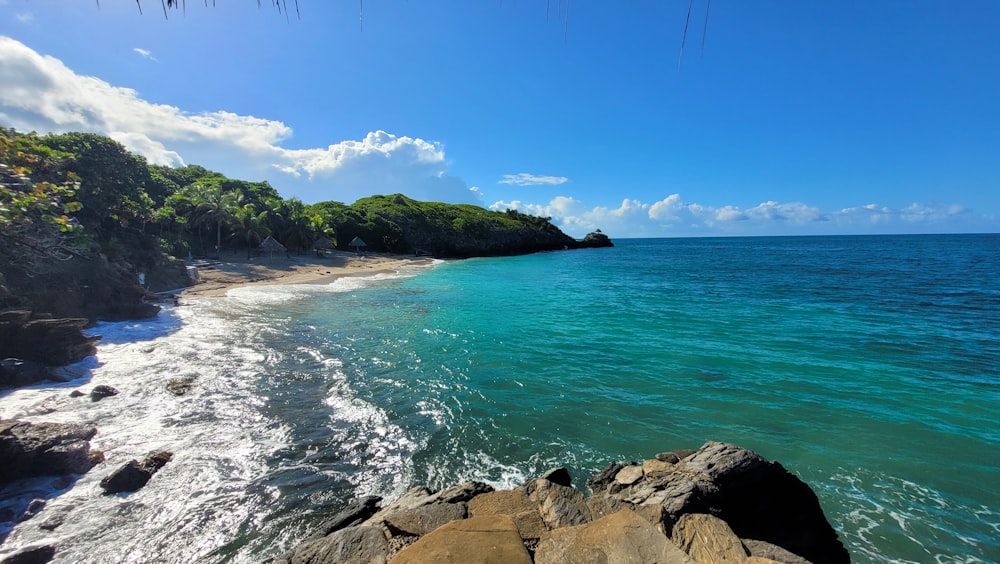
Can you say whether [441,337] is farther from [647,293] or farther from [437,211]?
[437,211]

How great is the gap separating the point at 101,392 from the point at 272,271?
33.3m

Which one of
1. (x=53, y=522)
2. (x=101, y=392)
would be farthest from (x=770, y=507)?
(x=101, y=392)

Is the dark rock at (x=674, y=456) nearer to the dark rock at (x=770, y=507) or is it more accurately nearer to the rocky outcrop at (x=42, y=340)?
the dark rock at (x=770, y=507)

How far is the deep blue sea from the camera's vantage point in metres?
6.98

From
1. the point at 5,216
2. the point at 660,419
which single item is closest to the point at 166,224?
the point at 5,216

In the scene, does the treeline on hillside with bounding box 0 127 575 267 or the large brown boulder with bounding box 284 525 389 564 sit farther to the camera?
the treeline on hillside with bounding box 0 127 575 267

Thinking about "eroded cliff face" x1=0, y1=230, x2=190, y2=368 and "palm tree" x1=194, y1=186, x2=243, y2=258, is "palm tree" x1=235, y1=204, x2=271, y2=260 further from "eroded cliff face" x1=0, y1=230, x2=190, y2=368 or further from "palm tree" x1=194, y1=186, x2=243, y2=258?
"eroded cliff face" x1=0, y1=230, x2=190, y2=368

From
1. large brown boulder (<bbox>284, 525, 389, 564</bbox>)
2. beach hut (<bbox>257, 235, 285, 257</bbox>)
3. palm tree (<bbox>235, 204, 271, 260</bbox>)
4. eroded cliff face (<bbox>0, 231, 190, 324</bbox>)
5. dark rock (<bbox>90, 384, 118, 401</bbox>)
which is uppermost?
palm tree (<bbox>235, 204, 271, 260</bbox>)

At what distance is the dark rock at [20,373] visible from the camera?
36.8 ft

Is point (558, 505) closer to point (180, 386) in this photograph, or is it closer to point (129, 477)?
point (129, 477)

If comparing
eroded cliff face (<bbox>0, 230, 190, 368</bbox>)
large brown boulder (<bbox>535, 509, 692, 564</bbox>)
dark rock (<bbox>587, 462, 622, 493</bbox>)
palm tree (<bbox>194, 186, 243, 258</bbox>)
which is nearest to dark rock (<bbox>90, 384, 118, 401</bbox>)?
eroded cliff face (<bbox>0, 230, 190, 368</bbox>)

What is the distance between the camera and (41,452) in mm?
7867

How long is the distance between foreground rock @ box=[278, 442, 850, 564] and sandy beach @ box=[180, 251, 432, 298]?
29578 millimetres

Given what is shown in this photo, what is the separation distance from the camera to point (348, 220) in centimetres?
7588
